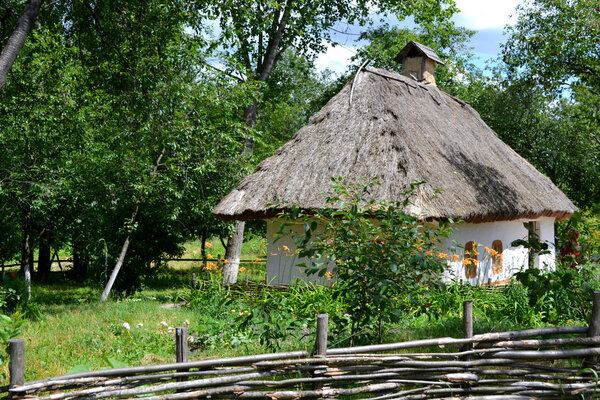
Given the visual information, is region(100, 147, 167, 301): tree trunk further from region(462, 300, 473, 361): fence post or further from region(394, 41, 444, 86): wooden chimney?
region(394, 41, 444, 86): wooden chimney

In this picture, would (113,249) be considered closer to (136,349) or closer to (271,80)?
(136,349)

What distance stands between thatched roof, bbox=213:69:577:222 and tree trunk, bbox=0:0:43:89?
429 centimetres

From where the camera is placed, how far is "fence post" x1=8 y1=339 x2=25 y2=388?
9.71 ft

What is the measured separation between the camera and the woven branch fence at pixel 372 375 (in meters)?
3.39

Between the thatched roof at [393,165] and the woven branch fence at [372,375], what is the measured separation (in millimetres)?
3873

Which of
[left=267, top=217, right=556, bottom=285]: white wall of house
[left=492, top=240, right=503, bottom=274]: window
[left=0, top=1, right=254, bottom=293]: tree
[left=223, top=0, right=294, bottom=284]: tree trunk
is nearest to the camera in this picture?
[left=0, top=1, right=254, bottom=293]: tree

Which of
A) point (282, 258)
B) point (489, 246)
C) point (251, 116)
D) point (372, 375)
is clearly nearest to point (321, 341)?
point (372, 375)

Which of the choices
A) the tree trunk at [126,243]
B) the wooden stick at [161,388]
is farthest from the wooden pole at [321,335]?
the tree trunk at [126,243]

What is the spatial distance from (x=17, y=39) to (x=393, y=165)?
5.83 m

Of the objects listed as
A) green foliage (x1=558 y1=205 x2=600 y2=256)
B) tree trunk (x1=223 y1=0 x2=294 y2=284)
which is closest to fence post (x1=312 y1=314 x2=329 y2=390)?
green foliage (x1=558 y1=205 x2=600 y2=256)

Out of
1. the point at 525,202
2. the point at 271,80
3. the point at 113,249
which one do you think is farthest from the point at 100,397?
the point at 271,80

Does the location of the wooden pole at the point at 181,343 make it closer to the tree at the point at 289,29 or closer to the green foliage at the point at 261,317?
the green foliage at the point at 261,317

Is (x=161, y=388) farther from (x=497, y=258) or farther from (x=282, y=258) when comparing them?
(x=497, y=258)

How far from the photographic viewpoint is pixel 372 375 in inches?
154
